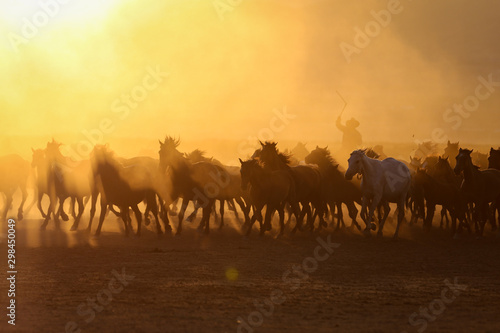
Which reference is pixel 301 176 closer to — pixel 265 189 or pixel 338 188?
pixel 265 189

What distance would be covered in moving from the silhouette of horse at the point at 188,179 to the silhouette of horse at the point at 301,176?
4.80 feet

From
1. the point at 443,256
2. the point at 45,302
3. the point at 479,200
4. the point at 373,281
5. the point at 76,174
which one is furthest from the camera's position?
the point at 76,174

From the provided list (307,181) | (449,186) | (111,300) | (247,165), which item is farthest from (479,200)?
(111,300)

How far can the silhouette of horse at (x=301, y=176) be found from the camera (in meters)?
21.8

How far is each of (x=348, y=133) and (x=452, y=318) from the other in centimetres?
2098

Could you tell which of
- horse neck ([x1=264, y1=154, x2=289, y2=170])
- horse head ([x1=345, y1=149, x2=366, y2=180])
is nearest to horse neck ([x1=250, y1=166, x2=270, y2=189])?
horse neck ([x1=264, y1=154, x2=289, y2=170])

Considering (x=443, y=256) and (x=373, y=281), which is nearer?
(x=373, y=281)

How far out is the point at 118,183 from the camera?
20312 millimetres

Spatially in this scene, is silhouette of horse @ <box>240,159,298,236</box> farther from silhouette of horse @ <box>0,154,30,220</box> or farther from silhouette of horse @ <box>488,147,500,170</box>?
silhouette of horse @ <box>0,154,30,220</box>

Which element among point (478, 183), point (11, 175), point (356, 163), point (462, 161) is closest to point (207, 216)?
point (356, 163)

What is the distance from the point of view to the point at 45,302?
1146 centimetres

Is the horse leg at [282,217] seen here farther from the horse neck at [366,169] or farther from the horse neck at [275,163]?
the horse neck at [366,169]

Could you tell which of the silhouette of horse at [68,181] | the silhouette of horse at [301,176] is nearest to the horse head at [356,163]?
the silhouette of horse at [301,176]

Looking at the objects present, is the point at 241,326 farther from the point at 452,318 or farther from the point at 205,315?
the point at 452,318
